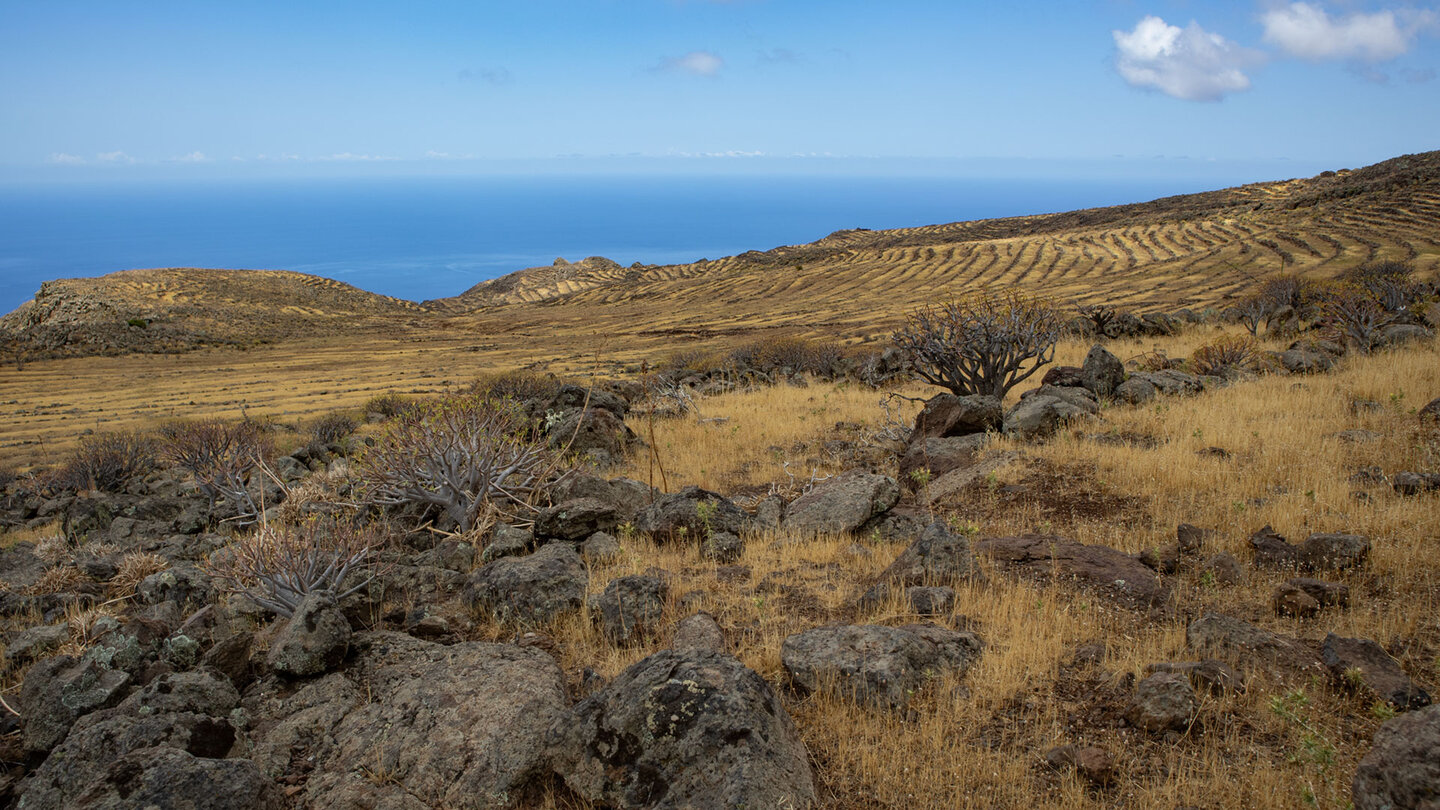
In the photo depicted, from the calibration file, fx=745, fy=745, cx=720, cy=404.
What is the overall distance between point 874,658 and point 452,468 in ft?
15.4

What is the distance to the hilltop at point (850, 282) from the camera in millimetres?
46472

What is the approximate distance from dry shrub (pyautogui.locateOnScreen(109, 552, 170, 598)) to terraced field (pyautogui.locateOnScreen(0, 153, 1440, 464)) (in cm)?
1881

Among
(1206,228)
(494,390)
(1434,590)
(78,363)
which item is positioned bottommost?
(78,363)

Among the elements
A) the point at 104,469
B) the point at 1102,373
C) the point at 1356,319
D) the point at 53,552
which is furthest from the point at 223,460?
the point at 1356,319

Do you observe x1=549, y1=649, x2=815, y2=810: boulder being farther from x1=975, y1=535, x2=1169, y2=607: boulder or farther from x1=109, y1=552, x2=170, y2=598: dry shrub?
x1=109, y1=552, x2=170, y2=598: dry shrub

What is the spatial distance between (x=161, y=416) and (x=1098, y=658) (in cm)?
3506

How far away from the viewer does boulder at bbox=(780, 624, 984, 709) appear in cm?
394

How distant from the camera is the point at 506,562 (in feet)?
18.4

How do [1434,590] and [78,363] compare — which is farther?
[78,363]

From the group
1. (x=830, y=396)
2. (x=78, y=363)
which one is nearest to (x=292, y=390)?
(x=78, y=363)

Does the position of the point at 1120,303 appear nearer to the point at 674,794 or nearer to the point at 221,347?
the point at 674,794

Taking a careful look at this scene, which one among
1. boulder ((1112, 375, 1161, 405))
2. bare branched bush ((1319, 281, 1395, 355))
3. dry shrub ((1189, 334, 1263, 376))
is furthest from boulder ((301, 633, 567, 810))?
bare branched bush ((1319, 281, 1395, 355))

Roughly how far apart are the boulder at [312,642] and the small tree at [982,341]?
9.08 metres

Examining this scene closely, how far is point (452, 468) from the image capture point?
7.18 m
